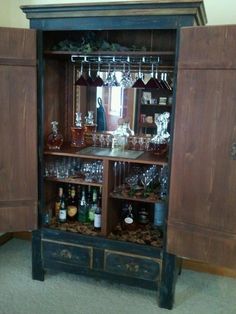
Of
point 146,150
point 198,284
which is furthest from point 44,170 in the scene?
point 198,284

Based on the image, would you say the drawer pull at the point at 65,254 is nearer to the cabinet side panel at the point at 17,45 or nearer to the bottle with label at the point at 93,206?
the bottle with label at the point at 93,206

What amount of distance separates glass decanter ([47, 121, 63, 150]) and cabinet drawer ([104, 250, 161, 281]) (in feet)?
2.69

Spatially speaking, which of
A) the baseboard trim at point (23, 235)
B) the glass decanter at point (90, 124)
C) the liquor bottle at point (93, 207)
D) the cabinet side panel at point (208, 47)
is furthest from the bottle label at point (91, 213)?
the cabinet side panel at point (208, 47)

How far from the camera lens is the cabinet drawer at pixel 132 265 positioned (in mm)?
2062

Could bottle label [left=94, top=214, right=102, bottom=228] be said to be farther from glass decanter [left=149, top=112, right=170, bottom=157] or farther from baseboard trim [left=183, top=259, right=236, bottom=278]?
baseboard trim [left=183, top=259, right=236, bottom=278]

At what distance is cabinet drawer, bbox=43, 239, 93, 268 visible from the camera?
7.18ft

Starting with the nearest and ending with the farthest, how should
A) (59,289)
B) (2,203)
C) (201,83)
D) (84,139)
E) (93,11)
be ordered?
1. (201,83)
2. (93,11)
3. (2,203)
4. (59,289)
5. (84,139)

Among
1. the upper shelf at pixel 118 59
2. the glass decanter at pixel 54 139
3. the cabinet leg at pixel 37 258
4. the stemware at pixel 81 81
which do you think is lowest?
the cabinet leg at pixel 37 258

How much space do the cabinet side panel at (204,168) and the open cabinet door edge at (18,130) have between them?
0.92 m

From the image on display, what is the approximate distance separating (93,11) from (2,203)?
135cm

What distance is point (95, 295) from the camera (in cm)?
220

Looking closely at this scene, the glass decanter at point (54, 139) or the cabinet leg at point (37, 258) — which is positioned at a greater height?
the glass decanter at point (54, 139)

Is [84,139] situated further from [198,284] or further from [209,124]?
[198,284]

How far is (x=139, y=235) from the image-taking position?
7.34 feet
